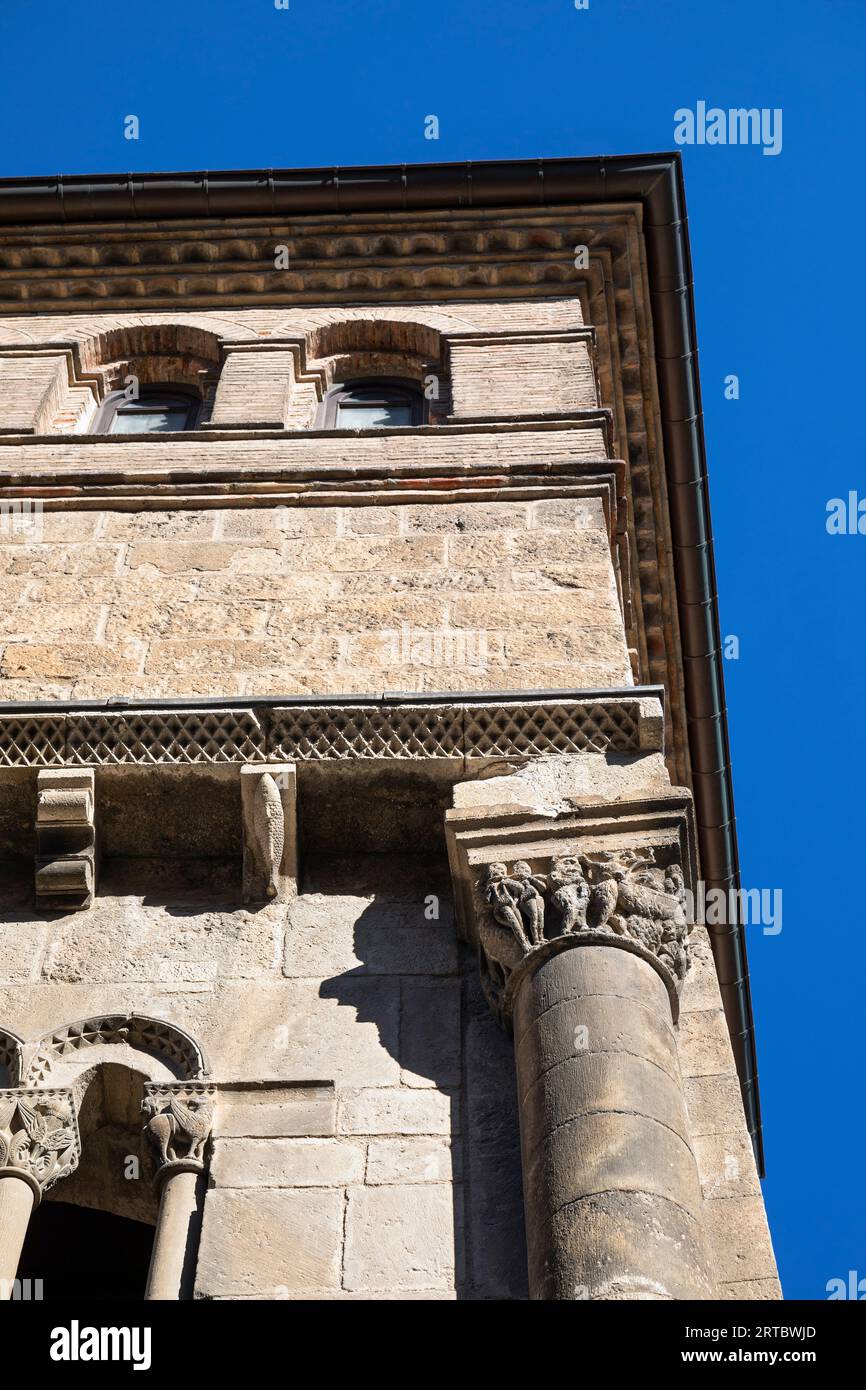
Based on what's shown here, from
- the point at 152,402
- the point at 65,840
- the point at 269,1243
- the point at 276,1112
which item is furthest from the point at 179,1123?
the point at 152,402

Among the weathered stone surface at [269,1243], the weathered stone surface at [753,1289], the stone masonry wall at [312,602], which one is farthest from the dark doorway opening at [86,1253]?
the weathered stone surface at [753,1289]

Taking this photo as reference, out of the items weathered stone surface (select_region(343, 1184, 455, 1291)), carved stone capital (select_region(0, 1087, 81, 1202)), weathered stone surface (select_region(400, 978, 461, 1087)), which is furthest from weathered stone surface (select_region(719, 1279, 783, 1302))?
carved stone capital (select_region(0, 1087, 81, 1202))

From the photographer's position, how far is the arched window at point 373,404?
12.3 metres

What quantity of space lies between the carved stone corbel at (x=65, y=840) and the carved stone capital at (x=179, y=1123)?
3.67 feet

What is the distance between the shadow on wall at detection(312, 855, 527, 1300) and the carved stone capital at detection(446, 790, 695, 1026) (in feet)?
0.50

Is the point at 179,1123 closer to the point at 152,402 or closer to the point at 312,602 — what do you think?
the point at 312,602

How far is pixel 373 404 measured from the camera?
12.5 meters

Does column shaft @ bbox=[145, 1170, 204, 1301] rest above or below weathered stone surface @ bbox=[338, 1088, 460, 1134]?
below

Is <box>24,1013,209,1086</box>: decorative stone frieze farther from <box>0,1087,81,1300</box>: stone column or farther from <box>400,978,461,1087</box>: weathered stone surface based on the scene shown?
<box>400,978,461,1087</box>: weathered stone surface

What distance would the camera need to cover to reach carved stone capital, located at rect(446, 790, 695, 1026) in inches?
266

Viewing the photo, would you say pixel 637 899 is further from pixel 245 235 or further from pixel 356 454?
pixel 245 235

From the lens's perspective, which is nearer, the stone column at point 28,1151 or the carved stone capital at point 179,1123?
the stone column at point 28,1151

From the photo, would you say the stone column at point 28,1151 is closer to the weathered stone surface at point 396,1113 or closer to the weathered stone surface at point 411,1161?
the weathered stone surface at point 396,1113
